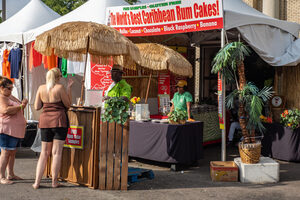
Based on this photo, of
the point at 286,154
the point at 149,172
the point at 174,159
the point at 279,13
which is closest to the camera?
the point at 149,172

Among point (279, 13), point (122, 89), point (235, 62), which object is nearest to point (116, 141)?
point (122, 89)

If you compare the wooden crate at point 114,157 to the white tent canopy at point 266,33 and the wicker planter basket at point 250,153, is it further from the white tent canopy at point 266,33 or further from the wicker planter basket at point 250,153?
the white tent canopy at point 266,33

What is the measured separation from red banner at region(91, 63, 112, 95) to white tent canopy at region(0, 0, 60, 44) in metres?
3.04

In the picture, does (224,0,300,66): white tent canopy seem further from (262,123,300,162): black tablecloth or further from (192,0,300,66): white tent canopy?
(262,123,300,162): black tablecloth

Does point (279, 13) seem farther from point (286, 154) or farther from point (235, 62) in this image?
point (235, 62)

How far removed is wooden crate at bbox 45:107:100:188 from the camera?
6.15 m

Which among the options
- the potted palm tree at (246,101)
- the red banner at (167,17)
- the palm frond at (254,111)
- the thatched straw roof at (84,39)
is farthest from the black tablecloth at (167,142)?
the red banner at (167,17)

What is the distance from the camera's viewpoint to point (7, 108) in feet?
20.5

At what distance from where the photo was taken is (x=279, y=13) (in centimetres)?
1723

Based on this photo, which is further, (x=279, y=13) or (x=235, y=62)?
(x=279, y=13)

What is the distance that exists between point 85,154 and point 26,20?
30.4 ft

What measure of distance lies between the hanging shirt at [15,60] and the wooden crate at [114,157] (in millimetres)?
6936

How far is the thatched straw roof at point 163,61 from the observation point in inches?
362

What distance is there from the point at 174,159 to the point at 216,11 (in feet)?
9.86
